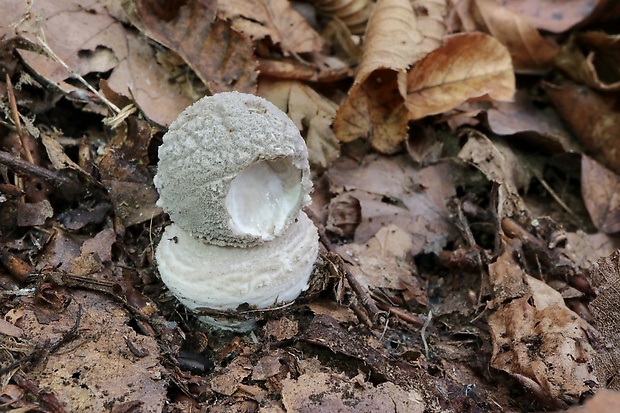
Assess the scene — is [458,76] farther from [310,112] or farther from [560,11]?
[560,11]

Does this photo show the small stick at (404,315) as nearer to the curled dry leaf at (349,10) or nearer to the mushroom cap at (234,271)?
the mushroom cap at (234,271)

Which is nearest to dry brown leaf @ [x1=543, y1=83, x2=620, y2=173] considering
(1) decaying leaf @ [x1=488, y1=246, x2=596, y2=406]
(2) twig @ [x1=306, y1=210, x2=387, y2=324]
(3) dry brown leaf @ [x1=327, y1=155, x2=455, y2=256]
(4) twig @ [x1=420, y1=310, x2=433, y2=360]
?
(3) dry brown leaf @ [x1=327, y1=155, x2=455, y2=256]

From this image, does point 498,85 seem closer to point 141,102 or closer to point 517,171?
point 517,171

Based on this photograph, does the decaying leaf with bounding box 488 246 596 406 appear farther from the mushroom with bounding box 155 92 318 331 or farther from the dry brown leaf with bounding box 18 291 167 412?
the dry brown leaf with bounding box 18 291 167 412

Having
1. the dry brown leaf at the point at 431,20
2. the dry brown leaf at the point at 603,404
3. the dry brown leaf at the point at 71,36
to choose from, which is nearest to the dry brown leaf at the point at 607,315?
the dry brown leaf at the point at 603,404

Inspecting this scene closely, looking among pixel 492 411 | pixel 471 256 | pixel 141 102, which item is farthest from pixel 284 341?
pixel 141 102

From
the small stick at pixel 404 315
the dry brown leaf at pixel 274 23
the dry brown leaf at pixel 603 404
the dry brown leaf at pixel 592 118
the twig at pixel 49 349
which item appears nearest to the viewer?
the dry brown leaf at pixel 603 404
